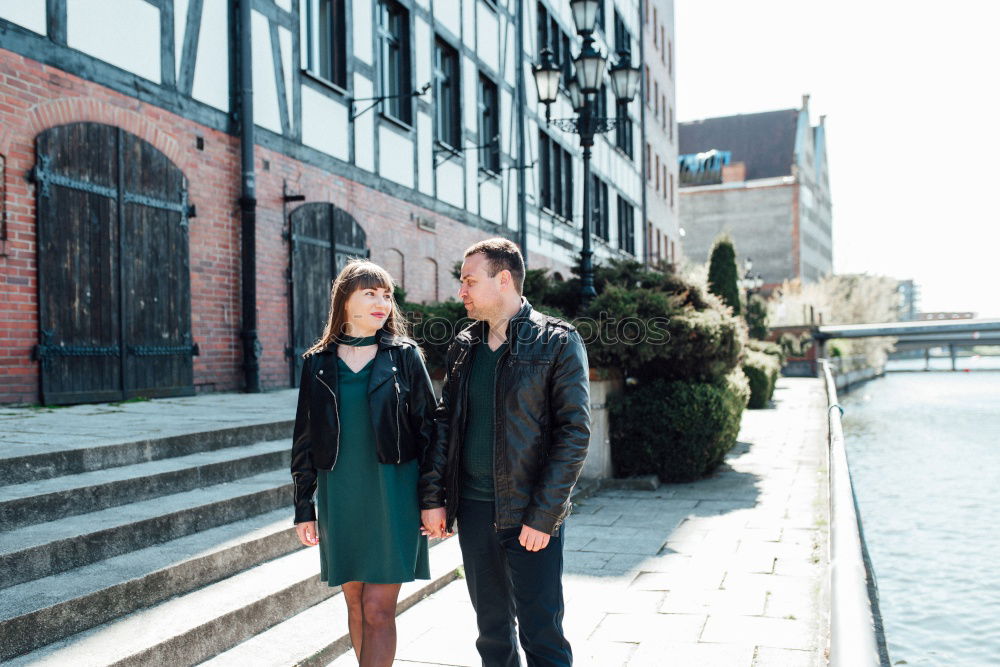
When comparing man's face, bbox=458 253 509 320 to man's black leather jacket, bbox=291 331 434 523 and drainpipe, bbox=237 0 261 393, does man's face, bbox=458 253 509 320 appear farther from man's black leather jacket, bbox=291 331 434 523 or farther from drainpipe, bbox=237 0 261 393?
drainpipe, bbox=237 0 261 393

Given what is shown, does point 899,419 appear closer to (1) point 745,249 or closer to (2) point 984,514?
(2) point 984,514

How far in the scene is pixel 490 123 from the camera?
16.5 m

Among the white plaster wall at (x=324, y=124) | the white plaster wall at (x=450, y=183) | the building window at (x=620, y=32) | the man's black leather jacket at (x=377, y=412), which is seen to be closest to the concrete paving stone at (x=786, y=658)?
the man's black leather jacket at (x=377, y=412)

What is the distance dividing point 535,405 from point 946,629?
5.08 metres

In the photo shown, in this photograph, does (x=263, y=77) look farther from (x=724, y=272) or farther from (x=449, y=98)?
(x=724, y=272)

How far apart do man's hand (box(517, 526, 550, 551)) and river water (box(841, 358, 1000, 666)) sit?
424 centimetres

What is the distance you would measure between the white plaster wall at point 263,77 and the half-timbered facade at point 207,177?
0.08 feet

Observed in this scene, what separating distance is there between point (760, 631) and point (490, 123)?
13632 mm

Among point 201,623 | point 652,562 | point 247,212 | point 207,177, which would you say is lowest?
point 652,562

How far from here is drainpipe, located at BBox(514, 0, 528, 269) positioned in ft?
57.2

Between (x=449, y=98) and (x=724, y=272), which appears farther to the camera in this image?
(x=724, y=272)

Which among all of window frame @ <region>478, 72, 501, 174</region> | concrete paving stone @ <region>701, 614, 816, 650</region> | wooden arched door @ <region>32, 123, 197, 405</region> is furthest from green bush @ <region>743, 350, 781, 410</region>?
concrete paving stone @ <region>701, 614, 816, 650</region>

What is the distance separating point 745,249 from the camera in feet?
211

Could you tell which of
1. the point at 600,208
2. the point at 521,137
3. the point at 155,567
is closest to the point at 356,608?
the point at 155,567
